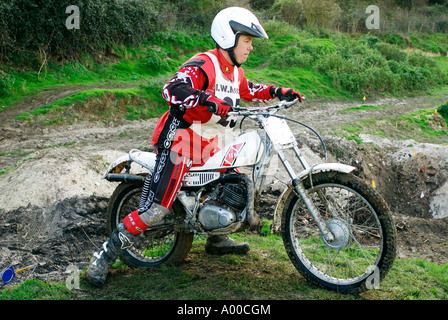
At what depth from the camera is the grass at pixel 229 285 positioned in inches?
132

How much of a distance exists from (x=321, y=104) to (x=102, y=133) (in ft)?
29.3

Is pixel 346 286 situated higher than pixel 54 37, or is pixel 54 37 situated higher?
pixel 54 37

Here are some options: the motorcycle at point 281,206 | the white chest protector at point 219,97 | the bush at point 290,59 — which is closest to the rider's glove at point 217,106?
the motorcycle at point 281,206

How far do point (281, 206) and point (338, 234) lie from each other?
545 millimetres

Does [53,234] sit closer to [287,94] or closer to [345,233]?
[287,94]

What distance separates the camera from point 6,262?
176 inches

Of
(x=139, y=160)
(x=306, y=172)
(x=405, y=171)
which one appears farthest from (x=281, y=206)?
(x=405, y=171)

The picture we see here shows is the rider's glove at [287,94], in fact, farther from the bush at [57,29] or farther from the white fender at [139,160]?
the bush at [57,29]

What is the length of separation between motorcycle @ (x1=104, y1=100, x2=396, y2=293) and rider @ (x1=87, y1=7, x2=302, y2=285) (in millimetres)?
199

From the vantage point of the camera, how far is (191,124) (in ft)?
12.0

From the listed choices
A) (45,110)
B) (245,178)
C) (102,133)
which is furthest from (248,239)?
(45,110)

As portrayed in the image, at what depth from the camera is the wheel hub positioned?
3263 millimetres

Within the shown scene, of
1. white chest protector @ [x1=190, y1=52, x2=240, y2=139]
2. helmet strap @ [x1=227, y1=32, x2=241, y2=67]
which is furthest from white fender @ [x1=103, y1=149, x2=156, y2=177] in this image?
helmet strap @ [x1=227, y1=32, x2=241, y2=67]
